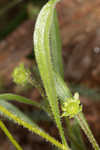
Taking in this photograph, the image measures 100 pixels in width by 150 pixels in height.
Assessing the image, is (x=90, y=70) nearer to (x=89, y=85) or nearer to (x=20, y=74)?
(x=89, y=85)

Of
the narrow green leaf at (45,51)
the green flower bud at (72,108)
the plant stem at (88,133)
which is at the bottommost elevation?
the plant stem at (88,133)

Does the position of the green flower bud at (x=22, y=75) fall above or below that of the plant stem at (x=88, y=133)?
above

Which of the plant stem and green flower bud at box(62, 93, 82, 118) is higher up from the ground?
green flower bud at box(62, 93, 82, 118)

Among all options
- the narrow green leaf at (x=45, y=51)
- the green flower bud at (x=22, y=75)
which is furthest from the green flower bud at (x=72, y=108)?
the green flower bud at (x=22, y=75)

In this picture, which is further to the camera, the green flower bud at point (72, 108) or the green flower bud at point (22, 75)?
the green flower bud at point (22, 75)

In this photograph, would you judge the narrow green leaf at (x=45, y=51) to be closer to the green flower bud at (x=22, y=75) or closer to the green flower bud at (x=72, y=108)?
the green flower bud at (x=72, y=108)

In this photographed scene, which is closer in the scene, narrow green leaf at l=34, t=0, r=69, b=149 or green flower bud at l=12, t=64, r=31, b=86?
narrow green leaf at l=34, t=0, r=69, b=149

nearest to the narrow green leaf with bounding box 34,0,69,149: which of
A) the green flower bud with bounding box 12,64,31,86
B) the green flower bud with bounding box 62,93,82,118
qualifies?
the green flower bud with bounding box 62,93,82,118

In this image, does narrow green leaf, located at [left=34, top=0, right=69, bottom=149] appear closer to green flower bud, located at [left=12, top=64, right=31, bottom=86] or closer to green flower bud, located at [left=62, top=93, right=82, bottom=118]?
green flower bud, located at [left=62, top=93, right=82, bottom=118]

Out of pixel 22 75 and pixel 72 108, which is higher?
pixel 22 75

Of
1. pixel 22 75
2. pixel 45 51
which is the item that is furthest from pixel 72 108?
pixel 22 75

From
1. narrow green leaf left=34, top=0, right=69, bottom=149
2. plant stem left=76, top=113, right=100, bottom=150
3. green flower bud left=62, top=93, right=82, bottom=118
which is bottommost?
plant stem left=76, top=113, right=100, bottom=150

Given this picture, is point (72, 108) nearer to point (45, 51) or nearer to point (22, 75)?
point (45, 51)
